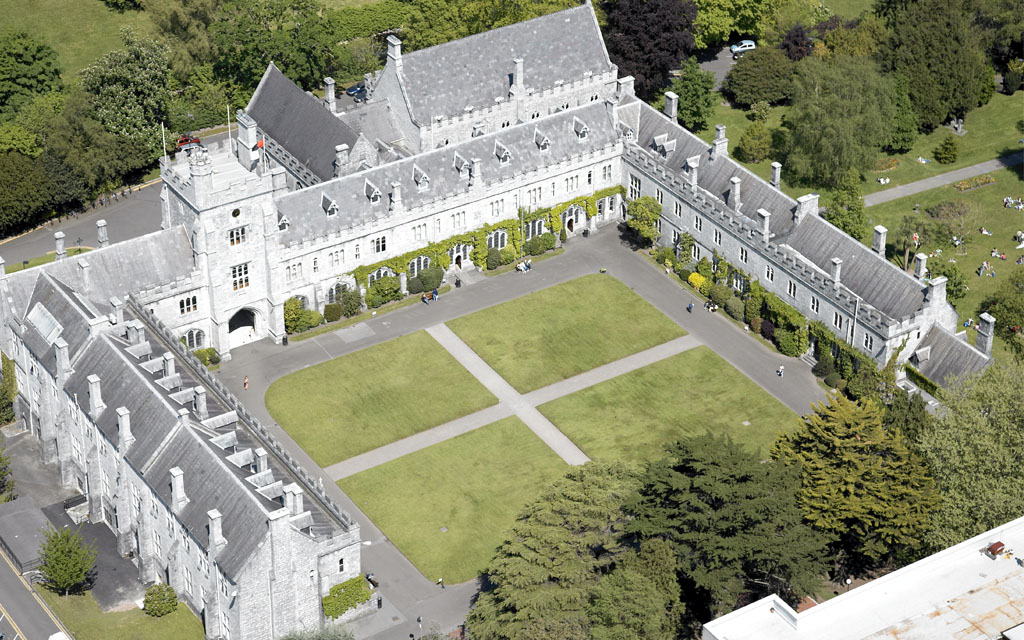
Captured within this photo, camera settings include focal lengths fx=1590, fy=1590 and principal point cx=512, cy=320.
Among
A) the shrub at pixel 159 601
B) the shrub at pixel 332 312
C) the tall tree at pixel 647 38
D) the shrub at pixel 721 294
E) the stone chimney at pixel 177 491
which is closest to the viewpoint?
the stone chimney at pixel 177 491

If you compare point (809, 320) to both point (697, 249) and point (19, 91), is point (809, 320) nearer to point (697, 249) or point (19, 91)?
point (697, 249)

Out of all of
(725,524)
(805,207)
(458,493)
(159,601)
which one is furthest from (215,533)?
(805,207)

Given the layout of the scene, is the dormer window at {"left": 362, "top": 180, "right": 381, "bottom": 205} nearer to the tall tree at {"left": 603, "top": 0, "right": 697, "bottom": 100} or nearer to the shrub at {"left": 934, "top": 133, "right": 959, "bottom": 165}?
the tall tree at {"left": 603, "top": 0, "right": 697, "bottom": 100}

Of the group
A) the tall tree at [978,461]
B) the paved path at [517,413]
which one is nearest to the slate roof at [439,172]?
the paved path at [517,413]

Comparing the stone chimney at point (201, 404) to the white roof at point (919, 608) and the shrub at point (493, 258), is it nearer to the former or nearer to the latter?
the white roof at point (919, 608)

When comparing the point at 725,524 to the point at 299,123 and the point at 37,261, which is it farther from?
the point at 37,261
